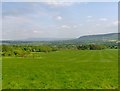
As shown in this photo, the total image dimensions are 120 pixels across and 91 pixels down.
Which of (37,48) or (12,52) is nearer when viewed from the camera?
(12,52)

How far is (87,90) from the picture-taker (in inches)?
513

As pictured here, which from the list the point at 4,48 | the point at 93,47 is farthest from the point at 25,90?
the point at 93,47

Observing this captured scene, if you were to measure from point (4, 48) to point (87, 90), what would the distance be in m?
102

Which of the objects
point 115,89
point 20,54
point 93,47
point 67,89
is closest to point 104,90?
point 115,89

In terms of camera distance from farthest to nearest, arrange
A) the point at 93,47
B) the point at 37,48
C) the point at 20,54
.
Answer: the point at 93,47 < the point at 37,48 < the point at 20,54

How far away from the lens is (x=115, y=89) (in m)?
13.5

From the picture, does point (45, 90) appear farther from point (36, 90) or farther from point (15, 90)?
point (15, 90)

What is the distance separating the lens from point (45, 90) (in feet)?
42.3

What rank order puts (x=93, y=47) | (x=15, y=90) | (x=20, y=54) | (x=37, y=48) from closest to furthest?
(x=15, y=90), (x=20, y=54), (x=37, y=48), (x=93, y=47)

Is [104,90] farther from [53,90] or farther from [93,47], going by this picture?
[93,47]

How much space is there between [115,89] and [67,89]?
2.48 m

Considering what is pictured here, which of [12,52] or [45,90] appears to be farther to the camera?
[12,52]

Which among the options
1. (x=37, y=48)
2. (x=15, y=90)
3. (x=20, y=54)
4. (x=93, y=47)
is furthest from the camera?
(x=93, y=47)

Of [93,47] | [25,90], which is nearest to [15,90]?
[25,90]
